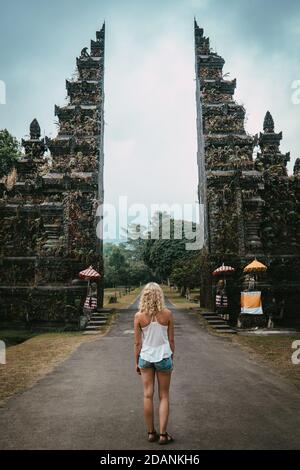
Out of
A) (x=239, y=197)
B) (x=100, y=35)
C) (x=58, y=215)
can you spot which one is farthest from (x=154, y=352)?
(x=100, y=35)

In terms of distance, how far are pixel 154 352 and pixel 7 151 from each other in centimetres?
3102

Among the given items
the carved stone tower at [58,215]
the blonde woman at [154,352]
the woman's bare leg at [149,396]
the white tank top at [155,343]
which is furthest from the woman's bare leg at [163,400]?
the carved stone tower at [58,215]

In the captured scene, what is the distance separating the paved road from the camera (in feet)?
16.6

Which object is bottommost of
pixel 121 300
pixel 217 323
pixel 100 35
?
pixel 121 300

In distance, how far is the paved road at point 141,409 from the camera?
5.05 meters

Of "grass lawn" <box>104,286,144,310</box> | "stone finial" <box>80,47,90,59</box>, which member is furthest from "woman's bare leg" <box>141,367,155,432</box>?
"stone finial" <box>80,47,90,59</box>

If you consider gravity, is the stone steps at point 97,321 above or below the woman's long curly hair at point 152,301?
below

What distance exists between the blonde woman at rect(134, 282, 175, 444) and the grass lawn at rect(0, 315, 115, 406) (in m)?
3.23

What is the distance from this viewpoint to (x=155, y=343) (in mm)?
5098

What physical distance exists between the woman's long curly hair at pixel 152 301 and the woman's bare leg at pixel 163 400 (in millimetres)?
806

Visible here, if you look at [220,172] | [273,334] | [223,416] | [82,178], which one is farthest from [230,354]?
[82,178]

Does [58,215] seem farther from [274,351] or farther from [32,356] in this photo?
[274,351]

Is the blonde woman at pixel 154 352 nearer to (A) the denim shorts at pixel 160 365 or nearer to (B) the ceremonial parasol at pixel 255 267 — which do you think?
(A) the denim shorts at pixel 160 365
